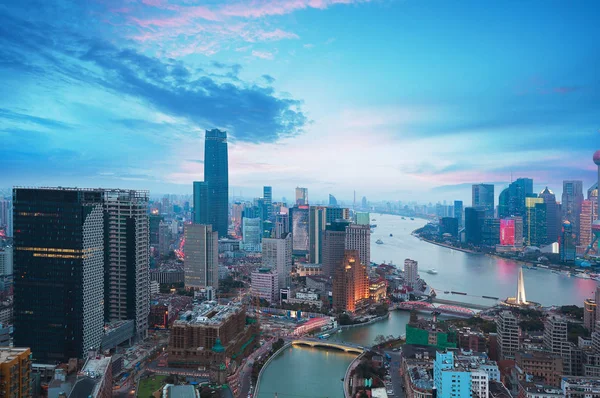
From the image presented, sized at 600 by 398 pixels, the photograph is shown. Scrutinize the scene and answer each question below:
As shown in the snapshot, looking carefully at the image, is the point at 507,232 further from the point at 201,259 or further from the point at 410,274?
the point at 201,259

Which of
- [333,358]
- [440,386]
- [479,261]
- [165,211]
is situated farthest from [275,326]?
[165,211]

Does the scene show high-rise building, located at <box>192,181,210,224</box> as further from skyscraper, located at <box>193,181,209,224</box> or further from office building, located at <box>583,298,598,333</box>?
office building, located at <box>583,298,598,333</box>

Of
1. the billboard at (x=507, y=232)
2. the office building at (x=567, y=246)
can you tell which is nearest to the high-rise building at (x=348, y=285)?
the office building at (x=567, y=246)

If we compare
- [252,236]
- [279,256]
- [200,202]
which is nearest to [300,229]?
[252,236]

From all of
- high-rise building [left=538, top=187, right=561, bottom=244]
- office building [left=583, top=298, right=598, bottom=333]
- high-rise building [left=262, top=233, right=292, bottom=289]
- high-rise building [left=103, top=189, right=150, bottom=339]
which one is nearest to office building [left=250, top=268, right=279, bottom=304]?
high-rise building [left=262, top=233, right=292, bottom=289]

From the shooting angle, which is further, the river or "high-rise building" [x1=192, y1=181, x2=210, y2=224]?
"high-rise building" [x1=192, y1=181, x2=210, y2=224]

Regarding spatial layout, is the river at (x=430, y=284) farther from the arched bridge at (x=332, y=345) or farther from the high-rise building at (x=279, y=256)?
the high-rise building at (x=279, y=256)
